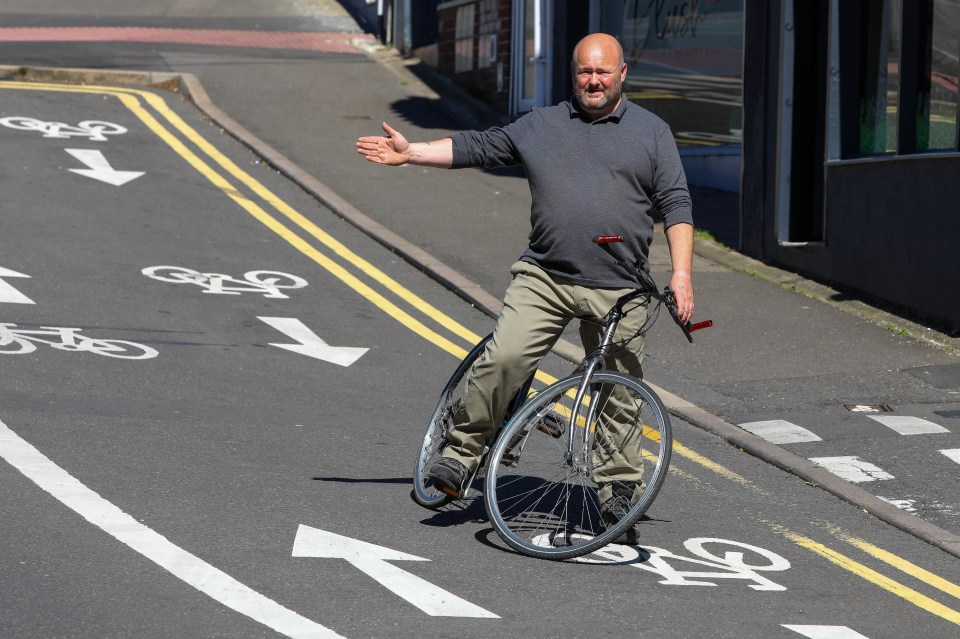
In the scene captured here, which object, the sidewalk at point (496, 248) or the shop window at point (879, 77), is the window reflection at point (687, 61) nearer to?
the sidewalk at point (496, 248)

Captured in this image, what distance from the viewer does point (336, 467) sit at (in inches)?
280

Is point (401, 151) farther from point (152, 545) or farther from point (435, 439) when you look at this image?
point (152, 545)

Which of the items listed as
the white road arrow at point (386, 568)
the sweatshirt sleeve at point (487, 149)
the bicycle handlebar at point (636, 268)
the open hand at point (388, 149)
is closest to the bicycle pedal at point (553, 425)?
the bicycle handlebar at point (636, 268)

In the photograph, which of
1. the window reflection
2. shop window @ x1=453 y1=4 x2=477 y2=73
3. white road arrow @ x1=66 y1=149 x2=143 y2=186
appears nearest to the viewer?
white road arrow @ x1=66 y1=149 x2=143 y2=186

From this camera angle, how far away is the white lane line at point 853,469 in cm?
764

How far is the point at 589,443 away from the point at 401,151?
1421mm

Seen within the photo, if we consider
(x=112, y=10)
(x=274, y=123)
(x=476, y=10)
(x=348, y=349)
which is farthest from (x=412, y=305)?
(x=112, y=10)

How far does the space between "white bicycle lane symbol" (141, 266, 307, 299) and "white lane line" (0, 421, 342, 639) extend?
4662 millimetres

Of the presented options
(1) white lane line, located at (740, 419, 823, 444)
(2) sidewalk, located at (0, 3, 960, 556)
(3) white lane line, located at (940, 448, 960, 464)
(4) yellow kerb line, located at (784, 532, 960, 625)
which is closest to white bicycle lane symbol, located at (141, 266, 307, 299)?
(2) sidewalk, located at (0, 3, 960, 556)

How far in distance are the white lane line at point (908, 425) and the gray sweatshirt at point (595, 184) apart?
3179 millimetres

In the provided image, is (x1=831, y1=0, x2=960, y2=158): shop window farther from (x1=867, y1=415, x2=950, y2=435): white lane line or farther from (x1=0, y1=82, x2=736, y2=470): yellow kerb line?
(x1=0, y1=82, x2=736, y2=470): yellow kerb line

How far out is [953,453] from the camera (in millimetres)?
8031

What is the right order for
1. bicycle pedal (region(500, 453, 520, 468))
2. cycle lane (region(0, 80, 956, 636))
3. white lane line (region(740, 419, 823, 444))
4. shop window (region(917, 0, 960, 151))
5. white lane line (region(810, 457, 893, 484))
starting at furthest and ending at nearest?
shop window (region(917, 0, 960, 151)) < white lane line (region(740, 419, 823, 444)) < white lane line (region(810, 457, 893, 484)) < bicycle pedal (region(500, 453, 520, 468)) < cycle lane (region(0, 80, 956, 636))

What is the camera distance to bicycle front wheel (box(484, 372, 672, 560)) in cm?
575
